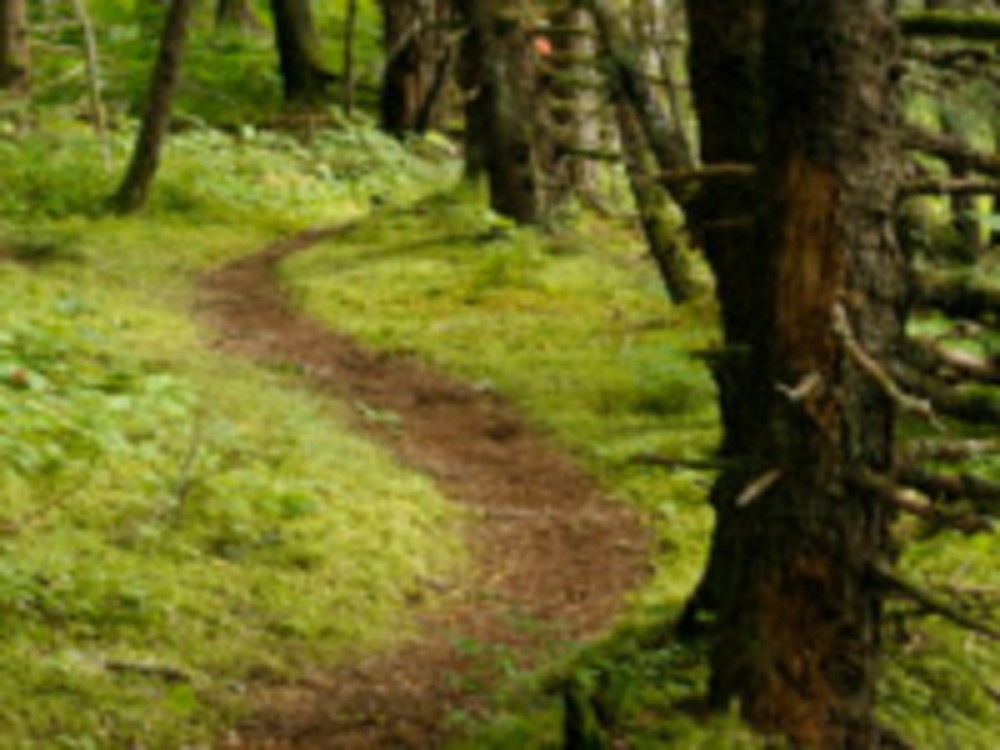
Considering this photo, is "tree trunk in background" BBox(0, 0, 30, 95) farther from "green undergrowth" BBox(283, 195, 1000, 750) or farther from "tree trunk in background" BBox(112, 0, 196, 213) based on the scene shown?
"green undergrowth" BBox(283, 195, 1000, 750)

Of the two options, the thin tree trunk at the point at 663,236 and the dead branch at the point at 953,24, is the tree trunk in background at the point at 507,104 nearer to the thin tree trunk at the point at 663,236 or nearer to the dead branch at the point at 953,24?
the thin tree trunk at the point at 663,236

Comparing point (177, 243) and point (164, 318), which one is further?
point (177, 243)

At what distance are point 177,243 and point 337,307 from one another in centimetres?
314

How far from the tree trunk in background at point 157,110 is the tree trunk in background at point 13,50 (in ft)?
8.35

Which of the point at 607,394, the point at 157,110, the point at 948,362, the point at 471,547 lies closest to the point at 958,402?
the point at 948,362

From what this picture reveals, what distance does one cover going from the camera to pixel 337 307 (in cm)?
1219

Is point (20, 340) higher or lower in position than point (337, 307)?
higher

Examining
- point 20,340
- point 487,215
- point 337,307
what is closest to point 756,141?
point 20,340

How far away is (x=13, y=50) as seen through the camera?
16.4 meters

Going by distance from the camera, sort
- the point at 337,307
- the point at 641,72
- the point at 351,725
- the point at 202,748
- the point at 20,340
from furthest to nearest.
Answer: the point at 337,307 < the point at 641,72 < the point at 20,340 < the point at 351,725 < the point at 202,748

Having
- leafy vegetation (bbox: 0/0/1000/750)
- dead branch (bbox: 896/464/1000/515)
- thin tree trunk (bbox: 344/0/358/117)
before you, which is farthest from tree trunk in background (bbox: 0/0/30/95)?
dead branch (bbox: 896/464/1000/515)

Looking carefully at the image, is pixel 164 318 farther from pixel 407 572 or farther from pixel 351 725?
pixel 351 725

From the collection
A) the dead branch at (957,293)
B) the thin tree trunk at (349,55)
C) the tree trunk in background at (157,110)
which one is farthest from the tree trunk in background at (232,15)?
the dead branch at (957,293)

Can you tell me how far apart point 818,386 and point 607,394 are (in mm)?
5922
